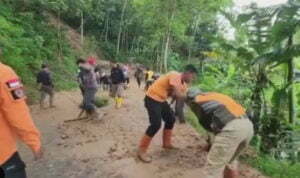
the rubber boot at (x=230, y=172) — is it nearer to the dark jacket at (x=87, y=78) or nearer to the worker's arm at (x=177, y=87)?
the worker's arm at (x=177, y=87)

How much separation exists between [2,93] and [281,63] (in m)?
6.43

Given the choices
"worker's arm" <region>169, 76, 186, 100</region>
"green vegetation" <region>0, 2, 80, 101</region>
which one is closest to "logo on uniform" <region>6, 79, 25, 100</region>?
"worker's arm" <region>169, 76, 186, 100</region>

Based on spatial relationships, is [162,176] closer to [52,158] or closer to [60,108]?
[52,158]

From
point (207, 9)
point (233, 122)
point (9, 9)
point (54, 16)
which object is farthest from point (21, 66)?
point (54, 16)

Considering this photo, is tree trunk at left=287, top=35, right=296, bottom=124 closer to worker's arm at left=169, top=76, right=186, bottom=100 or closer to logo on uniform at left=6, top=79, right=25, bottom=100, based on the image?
worker's arm at left=169, top=76, right=186, bottom=100

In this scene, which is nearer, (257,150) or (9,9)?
(257,150)

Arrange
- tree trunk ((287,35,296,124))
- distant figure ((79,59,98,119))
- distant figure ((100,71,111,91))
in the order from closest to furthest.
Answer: tree trunk ((287,35,296,124)) → distant figure ((79,59,98,119)) → distant figure ((100,71,111,91))

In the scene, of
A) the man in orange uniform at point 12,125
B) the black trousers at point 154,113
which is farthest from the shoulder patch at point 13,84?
the black trousers at point 154,113

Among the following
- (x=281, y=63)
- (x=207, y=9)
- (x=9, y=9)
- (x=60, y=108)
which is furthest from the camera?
(x=207, y=9)

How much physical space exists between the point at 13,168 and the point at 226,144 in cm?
287

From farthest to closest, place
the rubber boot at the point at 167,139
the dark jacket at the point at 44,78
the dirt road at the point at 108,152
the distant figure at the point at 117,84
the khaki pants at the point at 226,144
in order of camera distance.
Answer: the distant figure at the point at 117,84, the dark jacket at the point at 44,78, the rubber boot at the point at 167,139, the dirt road at the point at 108,152, the khaki pants at the point at 226,144

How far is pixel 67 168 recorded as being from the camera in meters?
8.23

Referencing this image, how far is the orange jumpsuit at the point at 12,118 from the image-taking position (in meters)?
3.88

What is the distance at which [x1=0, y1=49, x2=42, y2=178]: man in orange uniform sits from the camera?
389 cm
